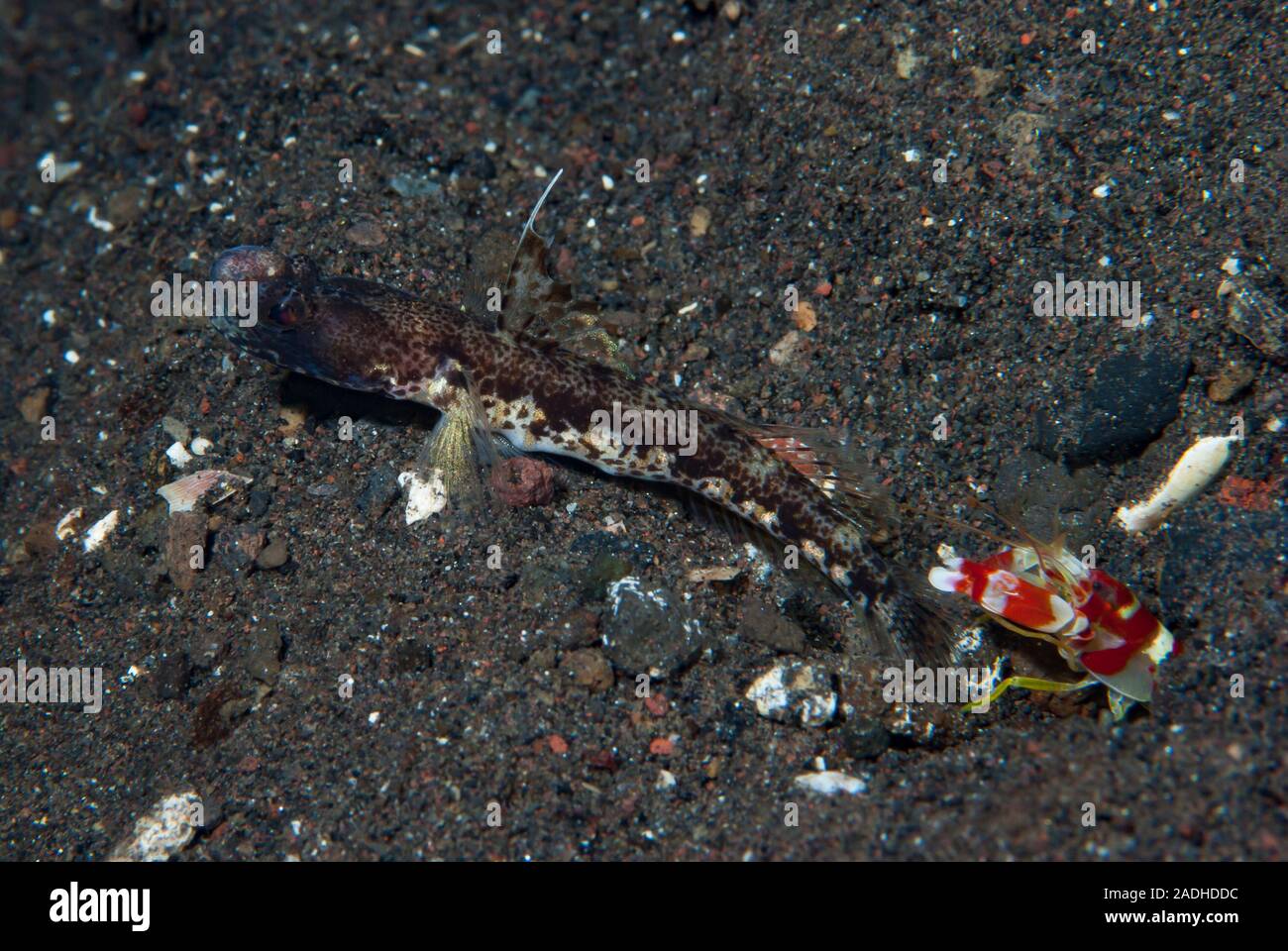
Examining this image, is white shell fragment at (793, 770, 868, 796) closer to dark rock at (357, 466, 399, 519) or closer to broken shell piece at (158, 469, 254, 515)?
dark rock at (357, 466, 399, 519)

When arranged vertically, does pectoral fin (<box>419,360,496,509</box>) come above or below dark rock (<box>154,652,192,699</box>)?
above

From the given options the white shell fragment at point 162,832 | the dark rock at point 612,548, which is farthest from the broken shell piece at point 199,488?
the dark rock at point 612,548

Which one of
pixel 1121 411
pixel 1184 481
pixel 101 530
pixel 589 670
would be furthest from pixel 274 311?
pixel 1184 481

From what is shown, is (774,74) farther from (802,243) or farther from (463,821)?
(463,821)

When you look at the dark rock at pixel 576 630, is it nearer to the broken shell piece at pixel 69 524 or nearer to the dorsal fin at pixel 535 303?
the dorsal fin at pixel 535 303

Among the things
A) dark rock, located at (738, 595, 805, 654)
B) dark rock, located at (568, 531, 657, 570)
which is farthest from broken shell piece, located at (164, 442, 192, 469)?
dark rock, located at (738, 595, 805, 654)

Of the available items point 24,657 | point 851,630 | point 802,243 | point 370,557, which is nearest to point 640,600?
point 851,630
